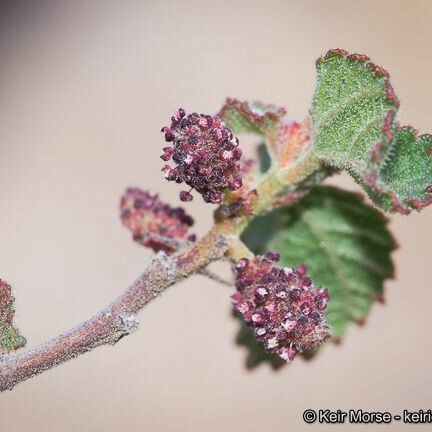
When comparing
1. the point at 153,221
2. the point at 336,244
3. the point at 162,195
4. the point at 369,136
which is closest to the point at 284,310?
the point at 369,136

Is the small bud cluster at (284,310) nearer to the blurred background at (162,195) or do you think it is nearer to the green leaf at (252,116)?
the green leaf at (252,116)

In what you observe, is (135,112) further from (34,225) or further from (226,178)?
(226,178)

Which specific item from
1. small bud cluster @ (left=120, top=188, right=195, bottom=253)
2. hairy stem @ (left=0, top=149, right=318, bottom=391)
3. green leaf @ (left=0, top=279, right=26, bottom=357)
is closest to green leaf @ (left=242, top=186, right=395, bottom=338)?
small bud cluster @ (left=120, top=188, right=195, bottom=253)

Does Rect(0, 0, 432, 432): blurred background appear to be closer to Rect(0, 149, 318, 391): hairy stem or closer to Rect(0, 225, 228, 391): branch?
Rect(0, 149, 318, 391): hairy stem

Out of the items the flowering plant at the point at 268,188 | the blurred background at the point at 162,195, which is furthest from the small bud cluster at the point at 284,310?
the blurred background at the point at 162,195

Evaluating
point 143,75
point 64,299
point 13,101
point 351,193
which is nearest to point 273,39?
point 143,75

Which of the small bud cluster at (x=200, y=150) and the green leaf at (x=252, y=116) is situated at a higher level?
the green leaf at (x=252, y=116)
